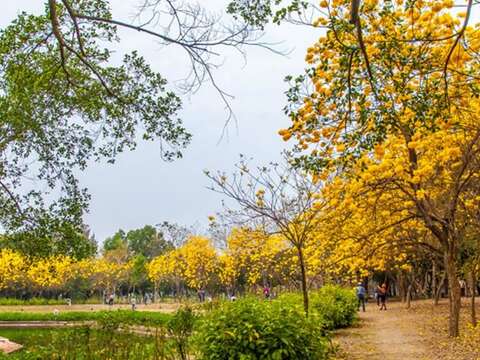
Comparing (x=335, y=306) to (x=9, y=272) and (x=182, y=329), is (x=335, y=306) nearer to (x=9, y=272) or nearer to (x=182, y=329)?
(x=182, y=329)

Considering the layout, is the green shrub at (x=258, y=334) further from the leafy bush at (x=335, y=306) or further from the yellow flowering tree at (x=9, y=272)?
the yellow flowering tree at (x=9, y=272)

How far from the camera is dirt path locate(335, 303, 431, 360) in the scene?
8.30m

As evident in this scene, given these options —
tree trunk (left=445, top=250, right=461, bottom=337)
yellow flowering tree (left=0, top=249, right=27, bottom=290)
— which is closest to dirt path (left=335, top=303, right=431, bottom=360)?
tree trunk (left=445, top=250, right=461, bottom=337)

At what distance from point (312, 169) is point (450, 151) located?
8.60 ft

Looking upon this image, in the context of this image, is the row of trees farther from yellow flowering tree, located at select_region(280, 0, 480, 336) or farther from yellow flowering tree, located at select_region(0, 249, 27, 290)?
yellow flowering tree, located at select_region(0, 249, 27, 290)

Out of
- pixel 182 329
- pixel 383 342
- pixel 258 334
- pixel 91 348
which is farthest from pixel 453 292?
pixel 91 348

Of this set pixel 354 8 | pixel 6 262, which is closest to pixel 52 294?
pixel 6 262

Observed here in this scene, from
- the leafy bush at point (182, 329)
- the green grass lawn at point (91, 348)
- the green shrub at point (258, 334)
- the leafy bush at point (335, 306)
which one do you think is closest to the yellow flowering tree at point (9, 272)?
the leafy bush at point (335, 306)

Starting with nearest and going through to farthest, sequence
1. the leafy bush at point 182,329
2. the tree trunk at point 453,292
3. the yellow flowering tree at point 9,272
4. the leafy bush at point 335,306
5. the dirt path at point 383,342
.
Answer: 1. the leafy bush at point 182,329
2. the dirt path at point 383,342
3. the tree trunk at point 453,292
4. the leafy bush at point 335,306
5. the yellow flowering tree at point 9,272

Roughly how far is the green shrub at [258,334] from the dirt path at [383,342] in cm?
218

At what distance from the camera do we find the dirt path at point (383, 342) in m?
8.30

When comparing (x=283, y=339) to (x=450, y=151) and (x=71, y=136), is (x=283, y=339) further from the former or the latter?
(x=71, y=136)

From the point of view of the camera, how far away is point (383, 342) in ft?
32.8

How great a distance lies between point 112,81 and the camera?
25.5 feet
